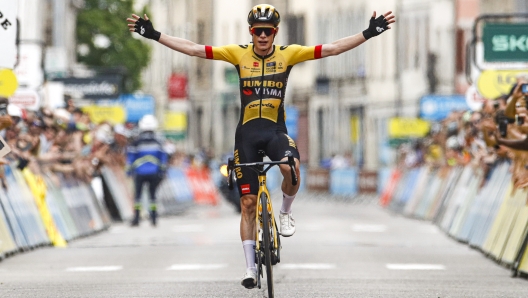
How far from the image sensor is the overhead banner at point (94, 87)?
122 ft

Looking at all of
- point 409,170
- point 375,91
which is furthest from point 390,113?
point 409,170

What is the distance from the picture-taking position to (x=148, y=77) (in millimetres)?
90625

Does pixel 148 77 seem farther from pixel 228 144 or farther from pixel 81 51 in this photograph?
pixel 81 51

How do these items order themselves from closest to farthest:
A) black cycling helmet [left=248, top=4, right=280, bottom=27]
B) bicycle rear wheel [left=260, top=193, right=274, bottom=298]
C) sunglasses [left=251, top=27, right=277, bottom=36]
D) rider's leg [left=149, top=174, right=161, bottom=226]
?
bicycle rear wheel [left=260, top=193, right=274, bottom=298] → black cycling helmet [left=248, top=4, right=280, bottom=27] → sunglasses [left=251, top=27, right=277, bottom=36] → rider's leg [left=149, top=174, right=161, bottom=226]

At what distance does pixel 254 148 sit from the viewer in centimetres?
1174

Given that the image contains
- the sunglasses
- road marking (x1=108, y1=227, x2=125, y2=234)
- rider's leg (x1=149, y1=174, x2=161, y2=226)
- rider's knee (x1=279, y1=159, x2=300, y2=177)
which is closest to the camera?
rider's knee (x1=279, y1=159, x2=300, y2=177)

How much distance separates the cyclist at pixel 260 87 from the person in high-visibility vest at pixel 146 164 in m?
15.2

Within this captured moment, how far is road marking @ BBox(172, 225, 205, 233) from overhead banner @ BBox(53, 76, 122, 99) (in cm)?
1048

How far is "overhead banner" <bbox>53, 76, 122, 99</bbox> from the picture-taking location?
1467 inches

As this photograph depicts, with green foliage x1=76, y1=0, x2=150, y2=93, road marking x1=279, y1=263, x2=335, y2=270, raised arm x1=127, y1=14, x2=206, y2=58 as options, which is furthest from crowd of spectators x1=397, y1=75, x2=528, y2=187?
green foliage x1=76, y1=0, x2=150, y2=93

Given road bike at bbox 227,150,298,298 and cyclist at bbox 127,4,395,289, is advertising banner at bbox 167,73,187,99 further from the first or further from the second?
road bike at bbox 227,150,298,298

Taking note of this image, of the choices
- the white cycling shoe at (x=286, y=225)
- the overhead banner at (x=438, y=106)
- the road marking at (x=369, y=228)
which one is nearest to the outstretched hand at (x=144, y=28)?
the white cycling shoe at (x=286, y=225)

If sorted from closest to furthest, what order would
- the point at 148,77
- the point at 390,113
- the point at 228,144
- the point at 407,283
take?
the point at 407,283
the point at 390,113
the point at 228,144
the point at 148,77

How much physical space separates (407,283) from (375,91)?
5494 centimetres
